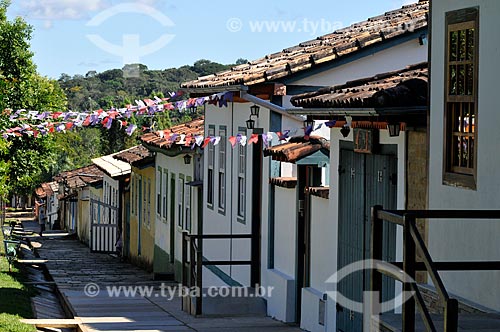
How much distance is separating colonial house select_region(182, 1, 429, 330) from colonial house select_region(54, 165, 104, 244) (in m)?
26.1

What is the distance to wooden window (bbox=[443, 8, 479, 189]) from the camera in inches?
344

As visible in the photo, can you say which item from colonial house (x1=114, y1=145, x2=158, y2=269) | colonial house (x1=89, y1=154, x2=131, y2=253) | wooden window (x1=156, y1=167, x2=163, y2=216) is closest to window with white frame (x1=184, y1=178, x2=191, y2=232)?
wooden window (x1=156, y1=167, x2=163, y2=216)

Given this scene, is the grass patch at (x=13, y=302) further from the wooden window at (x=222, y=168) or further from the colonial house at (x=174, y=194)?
the wooden window at (x=222, y=168)

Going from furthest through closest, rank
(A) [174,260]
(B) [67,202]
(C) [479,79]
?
(B) [67,202]
(A) [174,260]
(C) [479,79]

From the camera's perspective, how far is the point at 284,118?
15820mm

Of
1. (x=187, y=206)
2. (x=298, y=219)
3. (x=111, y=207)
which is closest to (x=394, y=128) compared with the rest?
(x=298, y=219)

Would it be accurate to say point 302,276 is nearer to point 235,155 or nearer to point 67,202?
point 235,155

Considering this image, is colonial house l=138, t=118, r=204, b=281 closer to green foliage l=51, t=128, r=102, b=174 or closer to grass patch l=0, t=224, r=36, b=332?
grass patch l=0, t=224, r=36, b=332

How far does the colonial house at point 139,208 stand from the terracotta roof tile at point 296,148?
14139mm

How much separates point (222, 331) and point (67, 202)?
44860 mm

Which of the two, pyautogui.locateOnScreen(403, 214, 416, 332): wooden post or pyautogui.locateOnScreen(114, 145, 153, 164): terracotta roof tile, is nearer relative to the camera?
pyautogui.locateOnScreen(403, 214, 416, 332): wooden post

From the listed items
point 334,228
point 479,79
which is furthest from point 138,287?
point 479,79

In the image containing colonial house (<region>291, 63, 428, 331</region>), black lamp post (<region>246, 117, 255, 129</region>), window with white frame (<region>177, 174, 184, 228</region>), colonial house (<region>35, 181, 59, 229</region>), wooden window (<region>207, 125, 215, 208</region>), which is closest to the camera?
colonial house (<region>291, 63, 428, 331</region>)

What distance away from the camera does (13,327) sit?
1418cm
